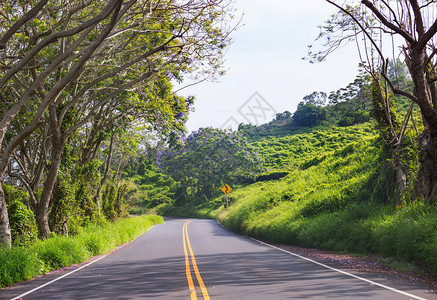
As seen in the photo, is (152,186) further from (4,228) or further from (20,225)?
(4,228)

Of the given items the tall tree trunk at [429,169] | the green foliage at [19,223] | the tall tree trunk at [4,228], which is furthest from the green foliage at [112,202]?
the tall tree trunk at [429,169]

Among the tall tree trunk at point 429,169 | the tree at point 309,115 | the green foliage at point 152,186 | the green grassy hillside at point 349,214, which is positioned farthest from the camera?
the tree at point 309,115

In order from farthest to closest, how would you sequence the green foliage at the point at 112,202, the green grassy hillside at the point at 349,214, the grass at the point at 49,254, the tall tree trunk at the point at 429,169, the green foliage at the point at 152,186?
the green foliage at the point at 152,186, the green foliage at the point at 112,202, the tall tree trunk at the point at 429,169, the green grassy hillside at the point at 349,214, the grass at the point at 49,254

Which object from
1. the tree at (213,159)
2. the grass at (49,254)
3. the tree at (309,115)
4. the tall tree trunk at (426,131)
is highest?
the tree at (309,115)

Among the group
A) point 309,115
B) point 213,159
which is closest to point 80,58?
point 213,159

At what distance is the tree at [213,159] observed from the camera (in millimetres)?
60594

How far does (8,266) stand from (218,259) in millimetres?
6253

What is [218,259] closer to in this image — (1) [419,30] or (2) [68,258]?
(2) [68,258]

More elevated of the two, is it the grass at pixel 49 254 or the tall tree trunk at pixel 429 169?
the tall tree trunk at pixel 429 169

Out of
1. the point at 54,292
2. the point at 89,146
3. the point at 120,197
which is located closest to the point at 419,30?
the point at 54,292

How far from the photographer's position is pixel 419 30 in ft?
39.9

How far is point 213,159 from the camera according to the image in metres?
61.5

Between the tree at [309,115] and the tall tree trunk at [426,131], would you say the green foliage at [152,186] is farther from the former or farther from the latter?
the tall tree trunk at [426,131]

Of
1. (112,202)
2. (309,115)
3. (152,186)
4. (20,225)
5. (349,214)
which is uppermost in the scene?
(309,115)
